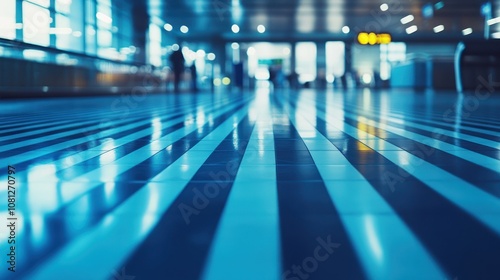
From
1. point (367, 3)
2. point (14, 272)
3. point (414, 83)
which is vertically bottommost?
point (14, 272)

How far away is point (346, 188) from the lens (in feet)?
9.46

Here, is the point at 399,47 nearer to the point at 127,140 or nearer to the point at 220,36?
the point at 220,36

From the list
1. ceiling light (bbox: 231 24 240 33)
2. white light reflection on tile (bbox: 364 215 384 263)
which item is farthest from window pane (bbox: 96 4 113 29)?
white light reflection on tile (bbox: 364 215 384 263)

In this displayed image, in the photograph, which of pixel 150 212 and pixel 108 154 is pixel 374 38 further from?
pixel 150 212

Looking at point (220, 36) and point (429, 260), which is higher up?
point (220, 36)

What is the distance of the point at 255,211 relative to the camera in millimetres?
2408

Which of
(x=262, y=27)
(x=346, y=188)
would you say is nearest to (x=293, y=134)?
(x=346, y=188)

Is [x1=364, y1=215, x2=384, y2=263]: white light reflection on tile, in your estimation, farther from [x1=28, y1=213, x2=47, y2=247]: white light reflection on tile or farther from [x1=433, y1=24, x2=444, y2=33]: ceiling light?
[x1=433, y1=24, x2=444, y2=33]: ceiling light

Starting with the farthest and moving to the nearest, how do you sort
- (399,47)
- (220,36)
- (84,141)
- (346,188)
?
(399,47) < (220,36) < (84,141) < (346,188)

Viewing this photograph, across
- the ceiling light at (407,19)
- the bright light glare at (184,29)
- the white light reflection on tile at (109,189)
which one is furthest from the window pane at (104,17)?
the white light reflection on tile at (109,189)

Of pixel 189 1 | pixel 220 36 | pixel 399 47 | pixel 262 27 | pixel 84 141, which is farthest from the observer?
pixel 399 47

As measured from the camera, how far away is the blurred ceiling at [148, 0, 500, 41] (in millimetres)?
28641

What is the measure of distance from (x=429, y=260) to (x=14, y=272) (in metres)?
1.31

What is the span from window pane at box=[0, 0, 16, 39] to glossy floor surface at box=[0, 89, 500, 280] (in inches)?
454
